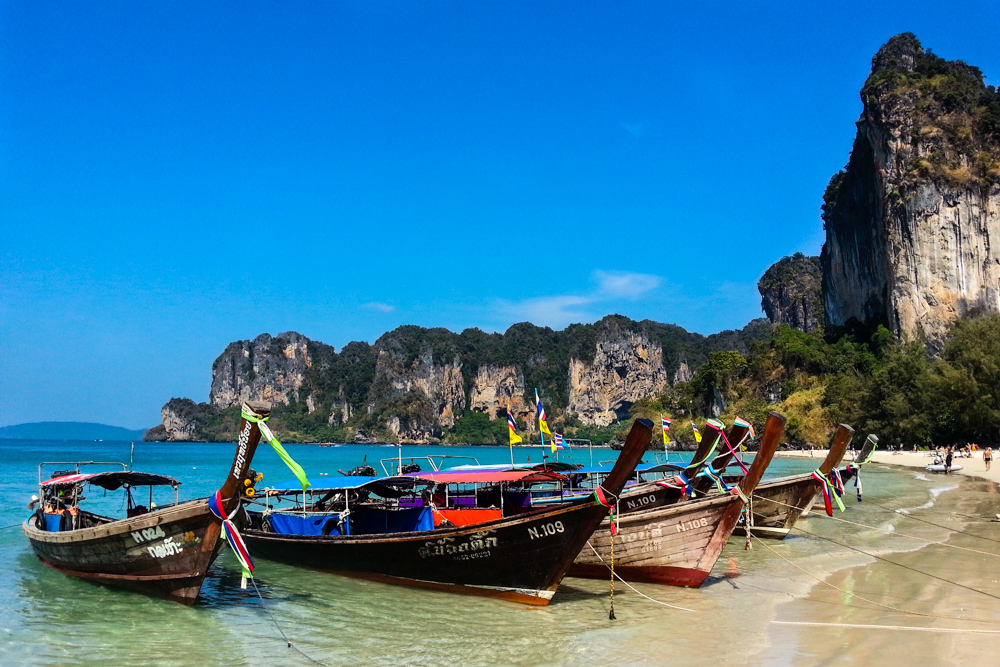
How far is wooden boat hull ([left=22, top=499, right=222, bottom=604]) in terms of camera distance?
1038 cm

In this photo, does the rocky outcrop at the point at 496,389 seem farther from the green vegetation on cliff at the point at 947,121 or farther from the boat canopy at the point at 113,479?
the boat canopy at the point at 113,479

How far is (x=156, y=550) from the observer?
1084 centimetres

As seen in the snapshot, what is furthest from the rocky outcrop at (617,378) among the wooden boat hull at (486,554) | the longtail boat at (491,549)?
the wooden boat hull at (486,554)

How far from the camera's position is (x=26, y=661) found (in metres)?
9.34

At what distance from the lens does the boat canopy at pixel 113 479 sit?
1424cm

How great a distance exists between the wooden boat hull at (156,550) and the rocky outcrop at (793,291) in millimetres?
134366

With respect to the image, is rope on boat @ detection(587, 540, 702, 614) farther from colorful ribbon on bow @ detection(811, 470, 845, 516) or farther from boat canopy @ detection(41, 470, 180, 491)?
boat canopy @ detection(41, 470, 180, 491)

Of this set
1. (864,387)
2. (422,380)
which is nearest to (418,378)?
(422,380)

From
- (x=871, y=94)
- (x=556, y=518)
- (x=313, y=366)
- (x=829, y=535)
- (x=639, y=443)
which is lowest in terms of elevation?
(x=829, y=535)

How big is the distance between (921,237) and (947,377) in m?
26.5

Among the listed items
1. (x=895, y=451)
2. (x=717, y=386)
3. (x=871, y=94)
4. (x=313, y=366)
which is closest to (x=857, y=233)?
(x=871, y=94)

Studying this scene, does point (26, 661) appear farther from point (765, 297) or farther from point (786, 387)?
point (765, 297)

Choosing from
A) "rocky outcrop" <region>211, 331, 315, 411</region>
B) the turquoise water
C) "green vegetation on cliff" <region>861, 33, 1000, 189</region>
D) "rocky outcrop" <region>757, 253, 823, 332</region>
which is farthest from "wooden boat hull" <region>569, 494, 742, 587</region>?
"rocky outcrop" <region>211, 331, 315, 411</region>

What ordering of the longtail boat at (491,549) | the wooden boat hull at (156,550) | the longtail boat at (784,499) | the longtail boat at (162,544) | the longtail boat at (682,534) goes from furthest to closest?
the longtail boat at (784,499), the longtail boat at (682,534), the longtail boat at (491,549), the wooden boat hull at (156,550), the longtail boat at (162,544)
